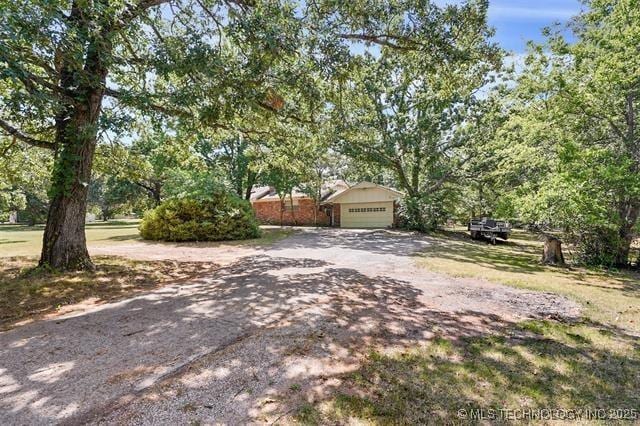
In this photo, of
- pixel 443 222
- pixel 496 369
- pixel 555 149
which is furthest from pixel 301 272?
pixel 443 222

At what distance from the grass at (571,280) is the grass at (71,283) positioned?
6351mm

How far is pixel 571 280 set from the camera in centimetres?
711

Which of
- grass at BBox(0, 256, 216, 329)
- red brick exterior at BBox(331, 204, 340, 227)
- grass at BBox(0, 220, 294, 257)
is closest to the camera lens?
grass at BBox(0, 256, 216, 329)

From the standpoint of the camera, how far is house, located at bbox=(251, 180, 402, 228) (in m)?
23.5

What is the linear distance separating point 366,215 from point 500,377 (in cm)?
2148

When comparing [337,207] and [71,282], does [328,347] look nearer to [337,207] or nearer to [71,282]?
[71,282]

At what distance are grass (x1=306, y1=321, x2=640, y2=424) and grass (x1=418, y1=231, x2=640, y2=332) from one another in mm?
1326

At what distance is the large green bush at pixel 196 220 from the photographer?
1341cm

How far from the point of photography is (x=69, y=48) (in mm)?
4562

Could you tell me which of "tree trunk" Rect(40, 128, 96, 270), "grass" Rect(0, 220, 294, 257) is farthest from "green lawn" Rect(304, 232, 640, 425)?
"grass" Rect(0, 220, 294, 257)

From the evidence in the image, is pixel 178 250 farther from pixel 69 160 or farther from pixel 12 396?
pixel 12 396

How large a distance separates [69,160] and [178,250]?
5.15 m

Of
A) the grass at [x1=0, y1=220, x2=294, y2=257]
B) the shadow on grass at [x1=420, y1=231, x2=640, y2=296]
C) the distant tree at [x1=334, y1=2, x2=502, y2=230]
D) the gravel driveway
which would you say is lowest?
the shadow on grass at [x1=420, y1=231, x2=640, y2=296]

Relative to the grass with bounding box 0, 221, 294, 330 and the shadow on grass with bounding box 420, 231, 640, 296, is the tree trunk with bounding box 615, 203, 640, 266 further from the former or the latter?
the grass with bounding box 0, 221, 294, 330
